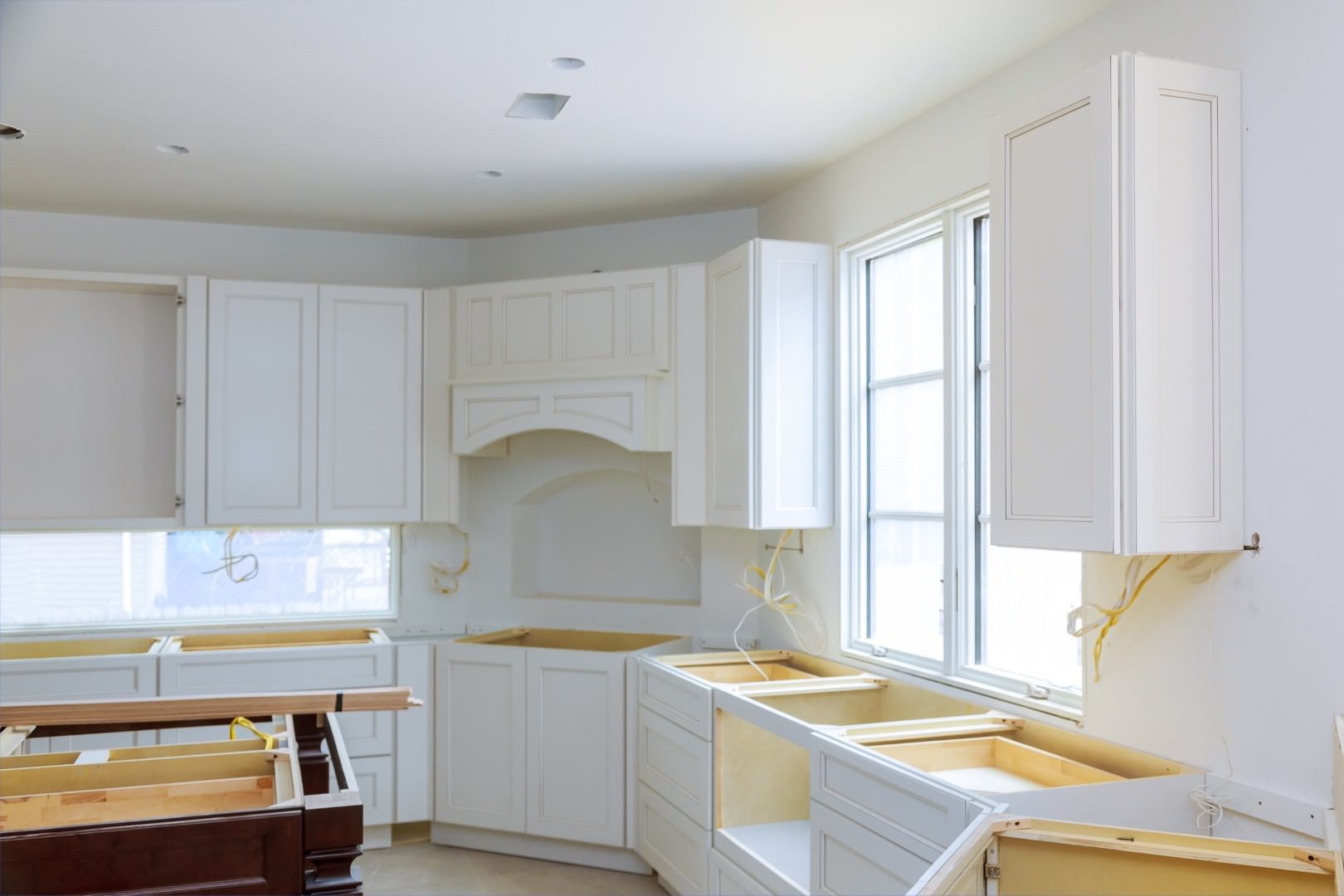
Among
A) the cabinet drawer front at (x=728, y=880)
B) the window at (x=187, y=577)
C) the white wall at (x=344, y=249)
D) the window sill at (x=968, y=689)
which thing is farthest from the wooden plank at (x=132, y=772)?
the white wall at (x=344, y=249)

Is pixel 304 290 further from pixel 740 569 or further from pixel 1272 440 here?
pixel 1272 440

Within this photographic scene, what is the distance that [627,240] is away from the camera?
5086 millimetres

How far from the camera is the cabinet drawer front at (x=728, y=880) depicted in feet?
11.0

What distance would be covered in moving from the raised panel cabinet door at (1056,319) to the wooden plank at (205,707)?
61.9 inches

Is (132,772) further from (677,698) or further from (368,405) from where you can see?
(368,405)

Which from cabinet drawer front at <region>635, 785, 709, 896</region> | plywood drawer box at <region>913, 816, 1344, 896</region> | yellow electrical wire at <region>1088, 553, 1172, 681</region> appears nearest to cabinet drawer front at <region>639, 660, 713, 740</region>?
cabinet drawer front at <region>635, 785, 709, 896</region>

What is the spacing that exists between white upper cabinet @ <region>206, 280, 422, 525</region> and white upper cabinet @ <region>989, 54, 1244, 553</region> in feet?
10.5

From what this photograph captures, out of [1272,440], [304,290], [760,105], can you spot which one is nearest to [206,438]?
[304,290]

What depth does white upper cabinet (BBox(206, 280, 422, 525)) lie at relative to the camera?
4762mm

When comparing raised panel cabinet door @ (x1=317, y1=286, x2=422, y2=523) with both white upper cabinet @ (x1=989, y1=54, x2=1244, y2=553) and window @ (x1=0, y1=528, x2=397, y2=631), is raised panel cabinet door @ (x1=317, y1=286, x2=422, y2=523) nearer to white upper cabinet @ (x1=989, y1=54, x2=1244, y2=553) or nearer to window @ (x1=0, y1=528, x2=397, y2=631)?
window @ (x1=0, y1=528, x2=397, y2=631)

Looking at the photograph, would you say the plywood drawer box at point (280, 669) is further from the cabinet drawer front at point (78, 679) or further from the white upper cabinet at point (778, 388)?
the white upper cabinet at point (778, 388)

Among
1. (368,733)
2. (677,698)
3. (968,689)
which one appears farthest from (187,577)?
(968,689)

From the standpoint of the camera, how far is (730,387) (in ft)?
13.7

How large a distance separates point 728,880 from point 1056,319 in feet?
6.98
